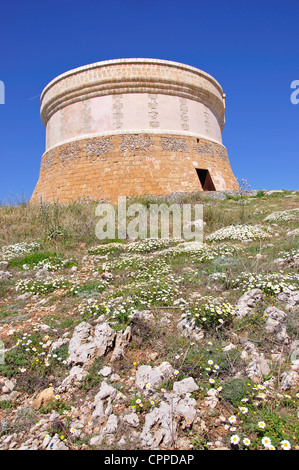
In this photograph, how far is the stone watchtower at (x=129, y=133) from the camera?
13703 mm

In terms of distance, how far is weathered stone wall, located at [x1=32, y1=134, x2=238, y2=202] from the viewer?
1348 cm

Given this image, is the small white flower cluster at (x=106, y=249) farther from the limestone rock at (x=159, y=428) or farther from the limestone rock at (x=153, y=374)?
the limestone rock at (x=159, y=428)

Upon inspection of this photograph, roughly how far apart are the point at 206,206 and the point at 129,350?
24.5ft

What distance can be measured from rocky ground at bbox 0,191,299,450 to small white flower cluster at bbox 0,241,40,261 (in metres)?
0.98

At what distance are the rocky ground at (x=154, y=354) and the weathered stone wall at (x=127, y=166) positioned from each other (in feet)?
26.2

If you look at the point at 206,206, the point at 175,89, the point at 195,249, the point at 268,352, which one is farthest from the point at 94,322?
the point at 175,89

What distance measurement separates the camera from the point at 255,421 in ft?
7.63

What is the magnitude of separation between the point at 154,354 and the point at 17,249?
16.6ft

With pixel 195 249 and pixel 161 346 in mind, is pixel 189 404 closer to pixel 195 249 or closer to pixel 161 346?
pixel 161 346

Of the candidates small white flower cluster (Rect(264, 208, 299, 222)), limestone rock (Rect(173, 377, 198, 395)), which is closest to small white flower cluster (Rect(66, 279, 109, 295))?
limestone rock (Rect(173, 377, 198, 395))

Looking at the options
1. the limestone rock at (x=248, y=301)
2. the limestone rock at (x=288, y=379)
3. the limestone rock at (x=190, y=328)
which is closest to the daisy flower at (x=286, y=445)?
the limestone rock at (x=288, y=379)

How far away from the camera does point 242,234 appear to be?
7.16 m

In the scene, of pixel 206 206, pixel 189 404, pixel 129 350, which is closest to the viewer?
pixel 189 404

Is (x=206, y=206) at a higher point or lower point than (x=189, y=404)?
higher
